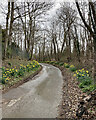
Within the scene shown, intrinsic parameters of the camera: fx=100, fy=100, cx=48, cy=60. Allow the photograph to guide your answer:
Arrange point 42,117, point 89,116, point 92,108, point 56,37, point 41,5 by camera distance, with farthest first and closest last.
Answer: point 56,37 → point 41,5 → point 42,117 → point 92,108 → point 89,116

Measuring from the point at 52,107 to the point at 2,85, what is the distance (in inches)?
125

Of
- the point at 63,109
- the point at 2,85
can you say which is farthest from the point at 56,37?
the point at 63,109

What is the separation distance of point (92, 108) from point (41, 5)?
11798 mm

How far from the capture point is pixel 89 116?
8.66ft

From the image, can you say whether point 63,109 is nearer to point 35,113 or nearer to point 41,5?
point 35,113

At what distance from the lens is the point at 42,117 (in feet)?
10.1

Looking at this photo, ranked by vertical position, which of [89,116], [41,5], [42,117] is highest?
[41,5]

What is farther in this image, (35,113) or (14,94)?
(14,94)

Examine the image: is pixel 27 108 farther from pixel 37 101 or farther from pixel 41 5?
pixel 41 5

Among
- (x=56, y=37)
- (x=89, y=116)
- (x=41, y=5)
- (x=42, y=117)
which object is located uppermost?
(x=41, y=5)

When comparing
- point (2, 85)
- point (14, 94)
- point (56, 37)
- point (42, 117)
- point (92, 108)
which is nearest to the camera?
point (92, 108)

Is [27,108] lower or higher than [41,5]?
lower

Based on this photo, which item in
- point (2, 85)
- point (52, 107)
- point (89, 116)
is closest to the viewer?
point (89, 116)

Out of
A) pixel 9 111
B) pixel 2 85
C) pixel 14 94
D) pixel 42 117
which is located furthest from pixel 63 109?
pixel 2 85
